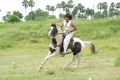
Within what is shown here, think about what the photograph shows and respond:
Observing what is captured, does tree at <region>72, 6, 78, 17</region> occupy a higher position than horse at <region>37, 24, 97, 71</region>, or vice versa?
horse at <region>37, 24, 97, 71</region>

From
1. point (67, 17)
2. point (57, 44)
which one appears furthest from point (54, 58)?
point (67, 17)

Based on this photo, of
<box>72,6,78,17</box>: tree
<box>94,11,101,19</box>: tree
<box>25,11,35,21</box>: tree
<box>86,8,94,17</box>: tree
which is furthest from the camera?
<box>94,11,101,19</box>: tree

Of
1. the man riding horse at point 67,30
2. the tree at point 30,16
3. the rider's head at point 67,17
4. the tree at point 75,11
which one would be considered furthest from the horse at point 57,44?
the tree at point 75,11

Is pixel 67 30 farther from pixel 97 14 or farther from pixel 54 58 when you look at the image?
pixel 97 14

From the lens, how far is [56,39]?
16281 millimetres

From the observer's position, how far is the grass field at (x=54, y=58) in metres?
14.4

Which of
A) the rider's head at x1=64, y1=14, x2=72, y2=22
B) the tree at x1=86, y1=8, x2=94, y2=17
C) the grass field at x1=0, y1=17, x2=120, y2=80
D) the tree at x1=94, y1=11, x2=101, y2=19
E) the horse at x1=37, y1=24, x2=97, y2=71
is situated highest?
the rider's head at x1=64, y1=14, x2=72, y2=22

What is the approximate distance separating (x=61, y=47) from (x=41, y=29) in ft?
102

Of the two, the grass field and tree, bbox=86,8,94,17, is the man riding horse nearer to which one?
the grass field

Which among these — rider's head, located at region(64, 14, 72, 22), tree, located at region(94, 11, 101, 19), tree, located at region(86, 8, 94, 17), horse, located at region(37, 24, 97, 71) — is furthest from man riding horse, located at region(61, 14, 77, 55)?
tree, located at region(94, 11, 101, 19)

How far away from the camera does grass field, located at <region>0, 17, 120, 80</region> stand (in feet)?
47.2

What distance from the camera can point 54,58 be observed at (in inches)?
885

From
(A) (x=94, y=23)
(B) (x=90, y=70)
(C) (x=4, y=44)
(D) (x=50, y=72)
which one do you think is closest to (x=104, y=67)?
(B) (x=90, y=70)

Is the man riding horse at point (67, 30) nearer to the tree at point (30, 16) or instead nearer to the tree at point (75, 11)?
the tree at point (30, 16)
